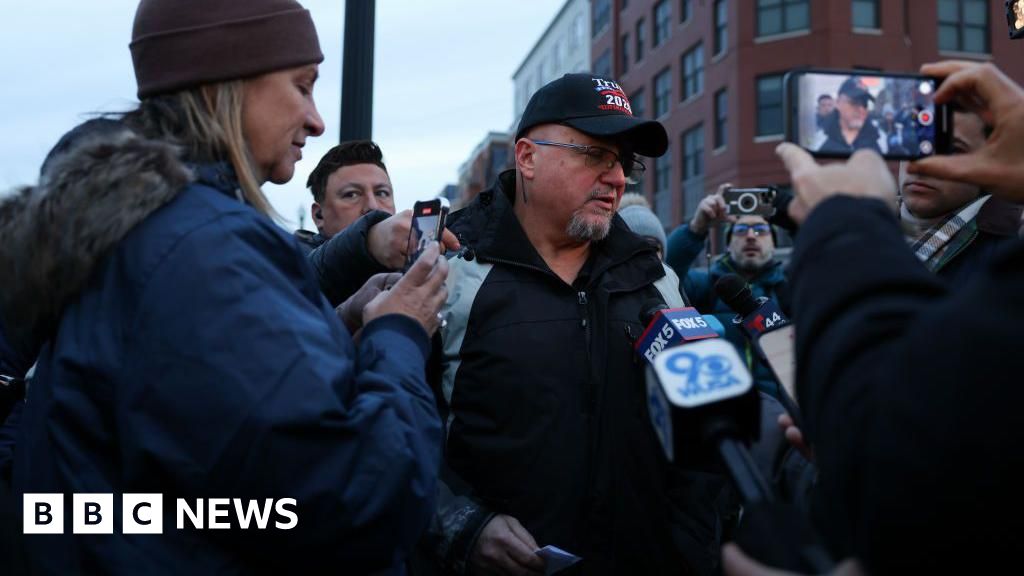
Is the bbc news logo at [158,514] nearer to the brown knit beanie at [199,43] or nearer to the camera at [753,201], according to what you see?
the brown knit beanie at [199,43]

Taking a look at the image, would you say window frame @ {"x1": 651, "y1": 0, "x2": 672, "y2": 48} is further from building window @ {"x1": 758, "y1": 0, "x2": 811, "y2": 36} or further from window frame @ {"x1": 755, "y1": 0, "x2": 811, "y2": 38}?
building window @ {"x1": 758, "y1": 0, "x2": 811, "y2": 36}

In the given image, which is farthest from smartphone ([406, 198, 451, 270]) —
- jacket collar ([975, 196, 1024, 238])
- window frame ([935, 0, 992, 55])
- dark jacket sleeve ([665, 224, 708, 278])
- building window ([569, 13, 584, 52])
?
building window ([569, 13, 584, 52])

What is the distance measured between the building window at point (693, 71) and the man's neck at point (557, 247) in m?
29.7

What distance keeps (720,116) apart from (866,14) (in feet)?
18.2

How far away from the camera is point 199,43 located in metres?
2.08

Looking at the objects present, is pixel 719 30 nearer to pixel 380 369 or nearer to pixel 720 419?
pixel 380 369

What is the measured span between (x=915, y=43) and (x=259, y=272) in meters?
29.5

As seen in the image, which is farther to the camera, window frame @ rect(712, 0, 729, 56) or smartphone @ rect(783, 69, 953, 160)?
window frame @ rect(712, 0, 729, 56)

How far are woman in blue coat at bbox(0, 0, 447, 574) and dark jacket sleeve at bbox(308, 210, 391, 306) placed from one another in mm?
980

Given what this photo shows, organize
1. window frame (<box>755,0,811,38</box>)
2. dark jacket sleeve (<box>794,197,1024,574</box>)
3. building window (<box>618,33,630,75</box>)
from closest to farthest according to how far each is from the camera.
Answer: dark jacket sleeve (<box>794,197,1024,574</box>), window frame (<box>755,0,811,38</box>), building window (<box>618,33,630,75</box>)

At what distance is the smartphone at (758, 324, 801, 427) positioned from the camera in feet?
7.37

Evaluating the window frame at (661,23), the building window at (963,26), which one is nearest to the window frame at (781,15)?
the building window at (963,26)

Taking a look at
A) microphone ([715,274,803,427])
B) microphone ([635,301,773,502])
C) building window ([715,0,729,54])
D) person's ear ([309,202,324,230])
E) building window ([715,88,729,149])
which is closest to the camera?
microphone ([635,301,773,502])

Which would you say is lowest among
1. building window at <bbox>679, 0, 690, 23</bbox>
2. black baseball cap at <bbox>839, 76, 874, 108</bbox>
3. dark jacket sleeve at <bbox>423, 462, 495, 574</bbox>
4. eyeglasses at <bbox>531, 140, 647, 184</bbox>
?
dark jacket sleeve at <bbox>423, 462, 495, 574</bbox>
